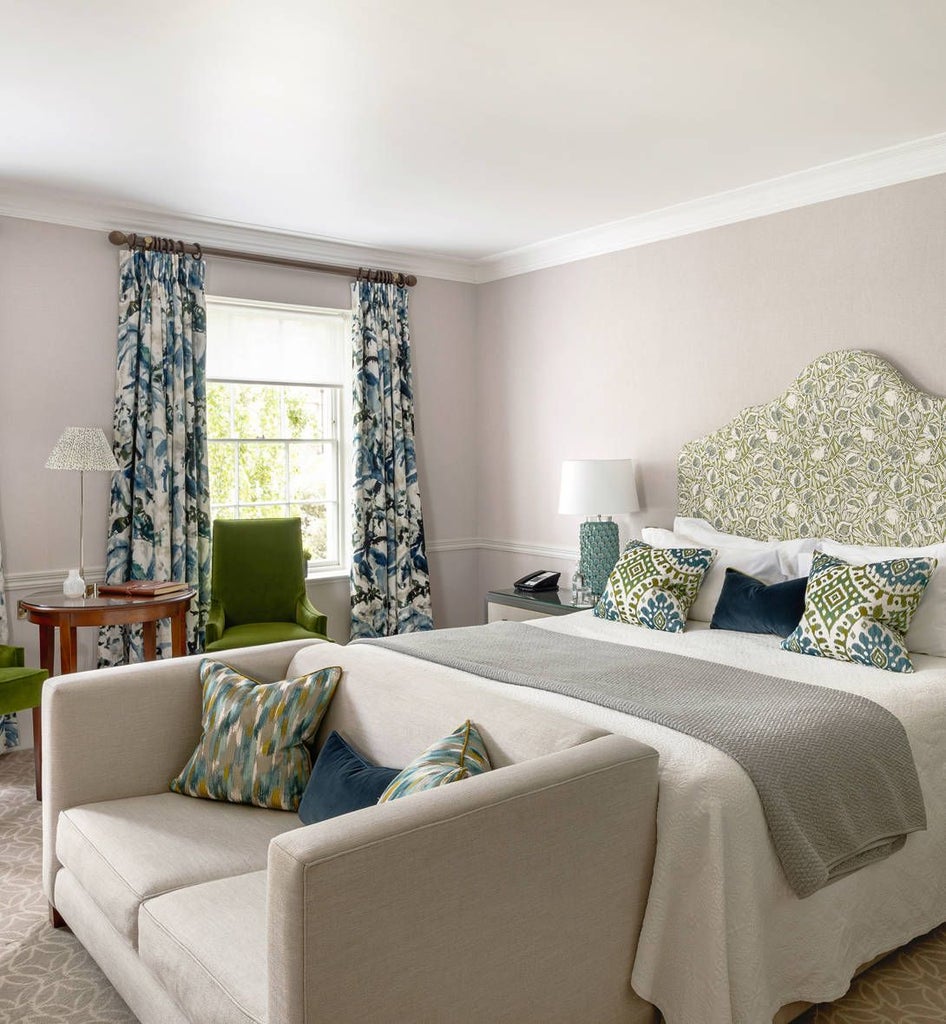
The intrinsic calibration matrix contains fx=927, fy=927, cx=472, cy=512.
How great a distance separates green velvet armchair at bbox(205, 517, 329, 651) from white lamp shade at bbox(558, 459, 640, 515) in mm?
1441

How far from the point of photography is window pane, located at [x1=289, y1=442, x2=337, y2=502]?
5.48 meters

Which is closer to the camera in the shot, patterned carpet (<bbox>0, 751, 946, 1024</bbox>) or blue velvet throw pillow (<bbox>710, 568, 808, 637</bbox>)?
patterned carpet (<bbox>0, 751, 946, 1024</bbox>)

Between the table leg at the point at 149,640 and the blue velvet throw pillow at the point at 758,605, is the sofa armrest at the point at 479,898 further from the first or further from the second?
the table leg at the point at 149,640

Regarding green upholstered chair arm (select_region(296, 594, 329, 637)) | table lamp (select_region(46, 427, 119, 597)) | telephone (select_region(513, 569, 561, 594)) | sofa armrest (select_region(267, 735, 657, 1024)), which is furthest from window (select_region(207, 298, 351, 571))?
sofa armrest (select_region(267, 735, 657, 1024))

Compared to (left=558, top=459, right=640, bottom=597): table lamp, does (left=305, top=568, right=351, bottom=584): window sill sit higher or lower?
lower

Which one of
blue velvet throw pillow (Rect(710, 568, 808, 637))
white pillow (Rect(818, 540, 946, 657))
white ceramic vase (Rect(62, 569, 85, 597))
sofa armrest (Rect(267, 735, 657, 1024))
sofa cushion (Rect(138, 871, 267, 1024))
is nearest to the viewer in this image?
sofa armrest (Rect(267, 735, 657, 1024))

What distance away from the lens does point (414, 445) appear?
5.75 metres

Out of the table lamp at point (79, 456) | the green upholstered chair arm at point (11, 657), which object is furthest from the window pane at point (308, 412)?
the green upholstered chair arm at point (11, 657)

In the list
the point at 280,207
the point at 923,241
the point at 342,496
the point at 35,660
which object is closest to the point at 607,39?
the point at 923,241

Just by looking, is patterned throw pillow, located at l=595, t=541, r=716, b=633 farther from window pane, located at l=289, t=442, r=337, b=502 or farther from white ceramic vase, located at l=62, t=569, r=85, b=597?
white ceramic vase, located at l=62, t=569, r=85, b=597

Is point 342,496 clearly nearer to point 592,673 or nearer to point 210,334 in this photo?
point 210,334

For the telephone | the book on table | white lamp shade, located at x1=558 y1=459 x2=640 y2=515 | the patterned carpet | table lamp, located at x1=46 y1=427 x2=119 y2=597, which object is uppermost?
table lamp, located at x1=46 y1=427 x2=119 y2=597

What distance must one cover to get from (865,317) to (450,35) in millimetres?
2205

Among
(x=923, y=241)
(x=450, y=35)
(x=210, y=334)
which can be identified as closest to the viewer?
(x=450, y=35)
